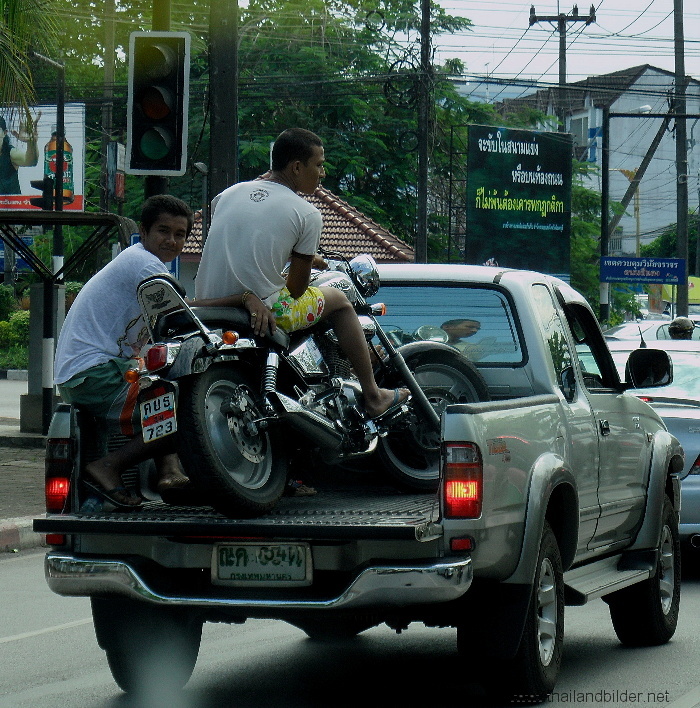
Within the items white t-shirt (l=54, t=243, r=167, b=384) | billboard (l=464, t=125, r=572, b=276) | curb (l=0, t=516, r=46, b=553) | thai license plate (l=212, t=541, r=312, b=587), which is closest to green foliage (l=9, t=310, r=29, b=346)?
billboard (l=464, t=125, r=572, b=276)

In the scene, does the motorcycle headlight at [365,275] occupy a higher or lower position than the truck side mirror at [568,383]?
higher

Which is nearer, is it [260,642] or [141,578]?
[141,578]

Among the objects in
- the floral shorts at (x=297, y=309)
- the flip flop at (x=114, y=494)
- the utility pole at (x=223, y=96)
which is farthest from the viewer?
the utility pole at (x=223, y=96)

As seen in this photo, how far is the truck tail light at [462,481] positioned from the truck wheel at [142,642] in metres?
A: 1.38

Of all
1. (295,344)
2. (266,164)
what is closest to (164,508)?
(295,344)

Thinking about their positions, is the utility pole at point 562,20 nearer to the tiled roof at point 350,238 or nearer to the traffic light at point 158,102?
the tiled roof at point 350,238

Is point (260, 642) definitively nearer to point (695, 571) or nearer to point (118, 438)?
point (118, 438)

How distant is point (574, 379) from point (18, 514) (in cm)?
636

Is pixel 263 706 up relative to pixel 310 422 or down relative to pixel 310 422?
down

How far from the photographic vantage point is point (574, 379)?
21.2 ft

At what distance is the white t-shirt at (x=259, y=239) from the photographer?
229 inches

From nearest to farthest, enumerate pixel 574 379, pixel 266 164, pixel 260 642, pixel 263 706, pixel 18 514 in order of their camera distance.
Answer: pixel 263 706 → pixel 574 379 → pixel 260 642 → pixel 18 514 → pixel 266 164

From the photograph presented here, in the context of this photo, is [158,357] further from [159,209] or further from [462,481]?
[159,209]

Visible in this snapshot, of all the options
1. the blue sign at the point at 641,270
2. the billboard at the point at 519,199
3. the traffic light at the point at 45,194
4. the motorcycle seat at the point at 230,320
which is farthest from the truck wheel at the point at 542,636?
the billboard at the point at 519,199
